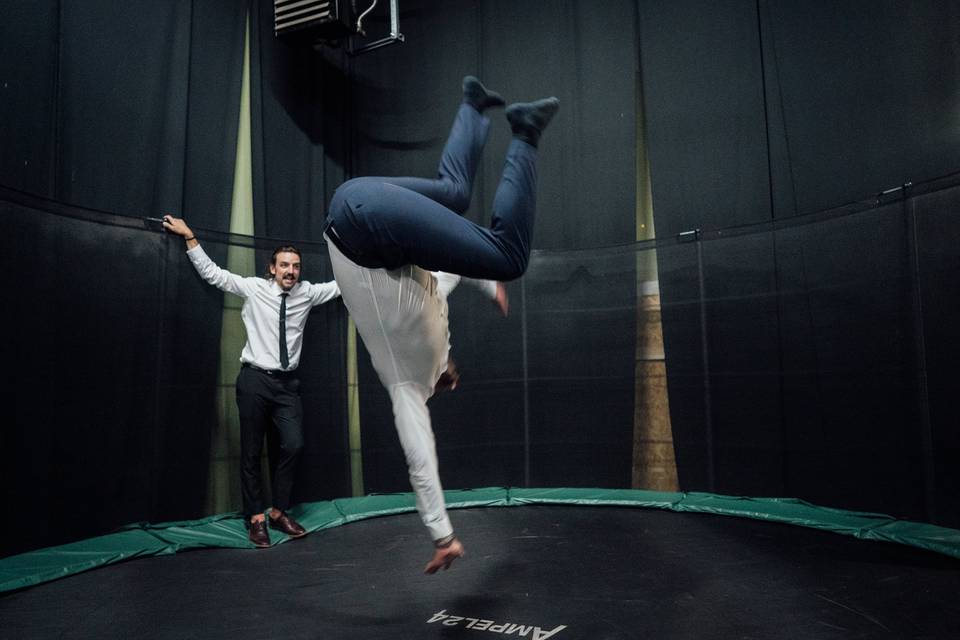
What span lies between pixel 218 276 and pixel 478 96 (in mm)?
1841

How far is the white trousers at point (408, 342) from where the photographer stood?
1.98 m

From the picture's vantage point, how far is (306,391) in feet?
12.1

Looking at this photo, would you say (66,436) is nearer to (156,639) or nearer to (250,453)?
(250,453)

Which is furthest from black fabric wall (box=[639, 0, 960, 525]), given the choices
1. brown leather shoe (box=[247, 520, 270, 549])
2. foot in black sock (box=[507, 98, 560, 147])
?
brown leather shoe (box=[247, 520, 270, 549])

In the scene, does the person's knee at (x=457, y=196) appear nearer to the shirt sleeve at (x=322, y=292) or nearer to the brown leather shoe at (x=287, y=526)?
the shirt sleeve at (x=322, y=292)

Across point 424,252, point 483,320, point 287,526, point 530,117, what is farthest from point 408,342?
point 483,320

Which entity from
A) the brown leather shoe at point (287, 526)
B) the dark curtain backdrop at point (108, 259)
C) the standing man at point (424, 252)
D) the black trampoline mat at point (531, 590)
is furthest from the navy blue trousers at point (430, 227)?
the brown leather shoe at point (287, 526)

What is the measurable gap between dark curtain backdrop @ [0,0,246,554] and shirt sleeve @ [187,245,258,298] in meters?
0.07

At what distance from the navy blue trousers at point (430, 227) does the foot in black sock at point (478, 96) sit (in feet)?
1.04

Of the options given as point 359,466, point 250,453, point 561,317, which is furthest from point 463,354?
point 250,453

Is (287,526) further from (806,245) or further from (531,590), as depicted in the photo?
(806,245)

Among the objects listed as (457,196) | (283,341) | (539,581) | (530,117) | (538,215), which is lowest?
(539,581)

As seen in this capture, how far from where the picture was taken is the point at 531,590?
2334 mm

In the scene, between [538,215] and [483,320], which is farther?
[538,215]
